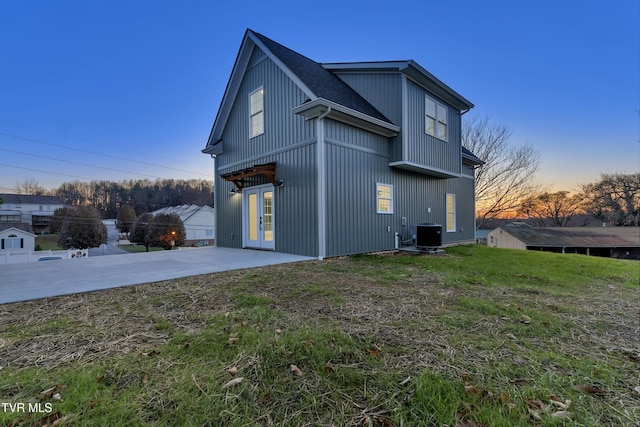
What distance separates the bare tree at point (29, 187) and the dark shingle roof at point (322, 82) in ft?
148

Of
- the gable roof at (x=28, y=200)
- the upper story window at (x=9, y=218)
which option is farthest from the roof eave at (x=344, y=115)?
the gable roof at (x=28, y=200)

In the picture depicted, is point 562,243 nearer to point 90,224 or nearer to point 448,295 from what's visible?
point 448,295

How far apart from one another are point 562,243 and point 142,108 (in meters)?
33.0

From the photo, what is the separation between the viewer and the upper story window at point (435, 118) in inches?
361

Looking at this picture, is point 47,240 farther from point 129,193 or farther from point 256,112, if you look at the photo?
point 256,112

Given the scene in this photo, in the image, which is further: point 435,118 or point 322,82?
point 435,118

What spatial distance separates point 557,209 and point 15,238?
55087mm

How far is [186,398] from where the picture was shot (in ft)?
4.83

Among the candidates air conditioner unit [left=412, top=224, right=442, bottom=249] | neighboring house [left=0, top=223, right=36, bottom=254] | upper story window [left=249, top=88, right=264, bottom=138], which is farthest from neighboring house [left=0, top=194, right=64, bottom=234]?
air conditioner unit [left=412, top=224, right=442, bottom=249]

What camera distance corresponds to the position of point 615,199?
27.6 meters

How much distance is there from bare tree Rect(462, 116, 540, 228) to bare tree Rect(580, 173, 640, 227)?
41.4 ft

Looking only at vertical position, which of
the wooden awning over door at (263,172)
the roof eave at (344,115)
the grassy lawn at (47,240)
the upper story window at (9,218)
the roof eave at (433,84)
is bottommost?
the grassy lawn at (47,240)

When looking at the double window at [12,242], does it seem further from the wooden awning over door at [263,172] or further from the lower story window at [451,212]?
the lower story window at [451,212]

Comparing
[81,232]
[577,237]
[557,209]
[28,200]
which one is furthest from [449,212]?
[28,200]
